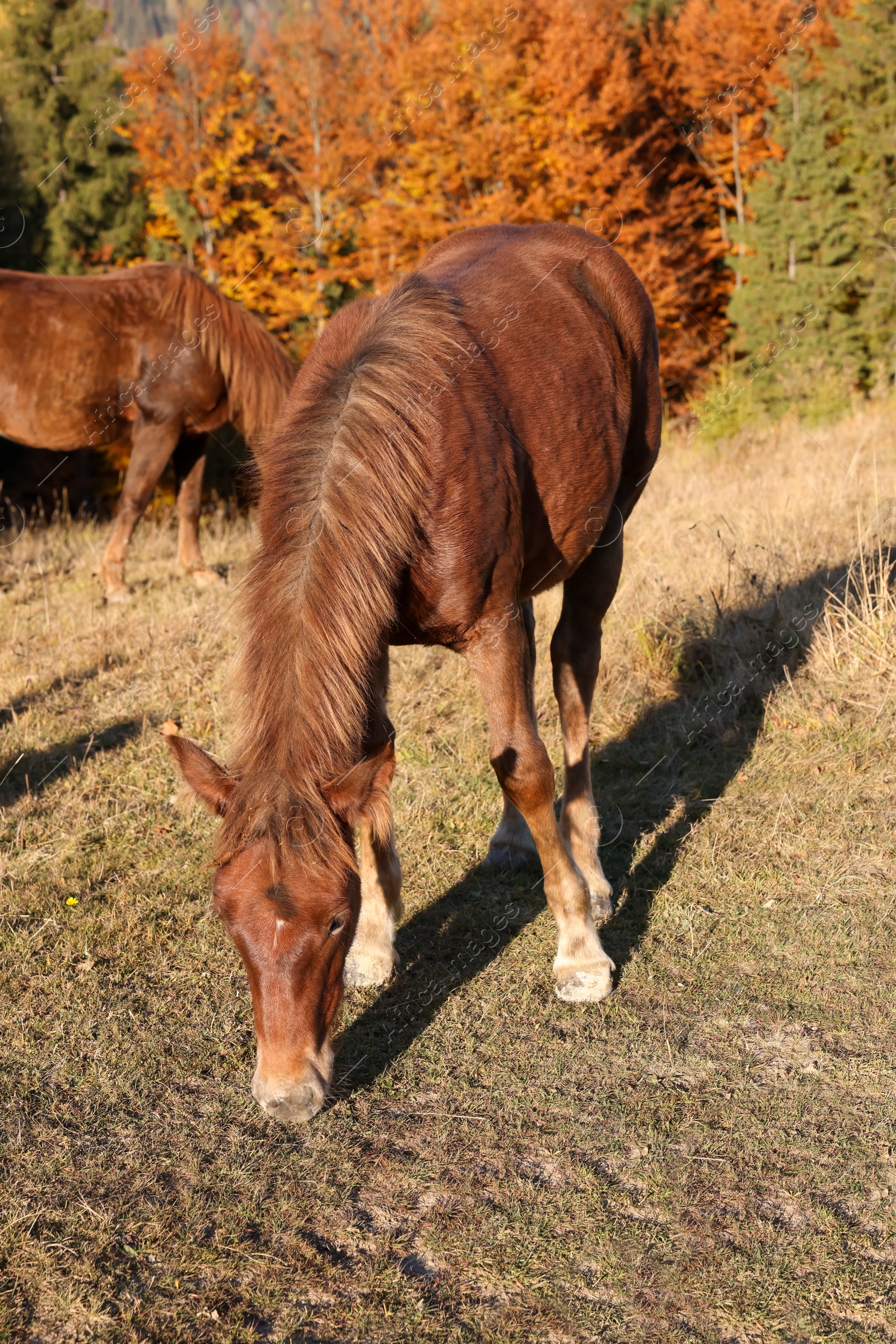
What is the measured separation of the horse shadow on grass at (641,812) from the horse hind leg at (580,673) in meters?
0.27

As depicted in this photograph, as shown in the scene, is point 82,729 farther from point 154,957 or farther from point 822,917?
point 822,917

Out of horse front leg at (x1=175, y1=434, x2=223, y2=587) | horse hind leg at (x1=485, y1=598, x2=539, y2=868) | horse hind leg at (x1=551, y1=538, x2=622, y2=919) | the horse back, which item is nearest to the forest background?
horse front leg at (x1=175, y1=434, x2=223, y2=587)

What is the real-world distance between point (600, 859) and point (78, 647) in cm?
359

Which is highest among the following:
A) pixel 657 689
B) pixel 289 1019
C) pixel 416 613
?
Result: pixel 416 613

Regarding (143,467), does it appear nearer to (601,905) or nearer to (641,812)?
(641,812)

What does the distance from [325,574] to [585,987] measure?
169 centimetres

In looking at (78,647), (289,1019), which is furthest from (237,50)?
(289,1019)

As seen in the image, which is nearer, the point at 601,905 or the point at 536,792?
the point at 536,792

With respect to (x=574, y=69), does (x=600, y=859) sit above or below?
below

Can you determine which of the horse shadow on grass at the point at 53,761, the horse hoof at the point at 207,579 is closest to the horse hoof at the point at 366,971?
the horse shadow on grass at the point at 53,761

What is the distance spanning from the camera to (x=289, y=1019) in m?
2.35

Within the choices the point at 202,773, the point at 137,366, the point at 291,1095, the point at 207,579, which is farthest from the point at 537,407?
the point at 137,366

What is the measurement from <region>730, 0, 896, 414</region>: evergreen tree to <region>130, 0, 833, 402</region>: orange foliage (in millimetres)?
970

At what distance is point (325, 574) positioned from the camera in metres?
2.55
